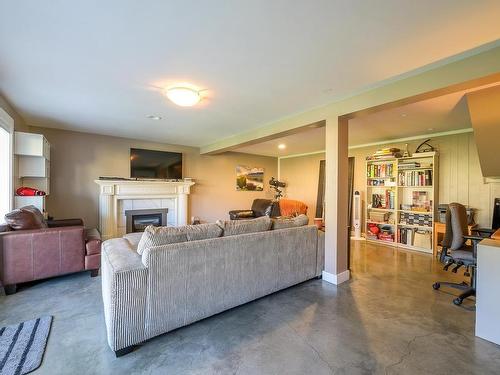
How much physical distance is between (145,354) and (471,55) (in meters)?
3.36

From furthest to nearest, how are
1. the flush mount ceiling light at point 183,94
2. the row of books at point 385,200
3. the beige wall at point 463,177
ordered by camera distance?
1. the row of books at point 385,200
2. the beige wall at point 463,177
3. the flush mount ceiling light at point 183,94

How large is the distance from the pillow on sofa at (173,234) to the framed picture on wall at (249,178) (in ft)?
15.7

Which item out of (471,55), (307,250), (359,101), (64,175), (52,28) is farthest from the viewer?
(64,175)

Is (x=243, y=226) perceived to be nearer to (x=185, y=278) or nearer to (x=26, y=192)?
(x=185, y=278)

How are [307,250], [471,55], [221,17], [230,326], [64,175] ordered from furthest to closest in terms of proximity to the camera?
[64,175] → [307,250] → [230,326] → [471,55] → [221,17]

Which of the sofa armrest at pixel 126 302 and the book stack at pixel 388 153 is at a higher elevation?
the book stack at pixel 388 153

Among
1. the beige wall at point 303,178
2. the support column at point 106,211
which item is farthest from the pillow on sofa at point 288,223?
the beige wall at point 303,178

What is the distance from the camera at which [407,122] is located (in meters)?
3.80

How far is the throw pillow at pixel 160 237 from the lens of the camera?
76.7 inches

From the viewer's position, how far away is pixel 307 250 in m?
2.97

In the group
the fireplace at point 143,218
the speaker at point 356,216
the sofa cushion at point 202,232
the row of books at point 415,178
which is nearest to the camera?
the sofa cushion at point 202,232

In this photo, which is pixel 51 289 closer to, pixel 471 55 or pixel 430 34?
pixel 430 34

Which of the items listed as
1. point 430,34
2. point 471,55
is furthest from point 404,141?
point 430,34

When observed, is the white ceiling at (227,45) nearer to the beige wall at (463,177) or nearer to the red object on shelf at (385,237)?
the beige wall at (463,177)
